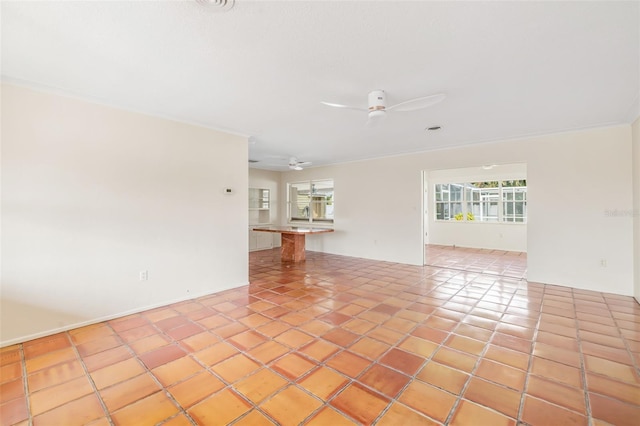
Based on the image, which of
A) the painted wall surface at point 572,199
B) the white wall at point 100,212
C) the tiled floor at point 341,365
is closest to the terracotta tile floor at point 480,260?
the painted wall surface at point 572,199

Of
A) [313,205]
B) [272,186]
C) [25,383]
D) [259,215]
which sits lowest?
[25,383]

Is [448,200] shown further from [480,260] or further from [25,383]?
[25,383]

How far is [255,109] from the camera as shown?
3371mm

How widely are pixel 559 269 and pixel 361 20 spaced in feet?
16.3

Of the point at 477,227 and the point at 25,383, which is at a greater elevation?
the point at 477,227

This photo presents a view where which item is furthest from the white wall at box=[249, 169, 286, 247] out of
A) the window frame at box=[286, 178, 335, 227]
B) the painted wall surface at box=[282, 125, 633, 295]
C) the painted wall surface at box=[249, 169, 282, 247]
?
the painted wall surface at box=[282, 125, 633, 295]

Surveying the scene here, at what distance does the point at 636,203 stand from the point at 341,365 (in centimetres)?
470

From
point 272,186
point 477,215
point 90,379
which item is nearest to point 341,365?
point 90,379

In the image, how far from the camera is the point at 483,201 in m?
8.43

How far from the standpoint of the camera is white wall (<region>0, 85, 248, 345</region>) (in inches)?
104

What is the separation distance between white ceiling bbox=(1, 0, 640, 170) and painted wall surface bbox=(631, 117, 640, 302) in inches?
11.4

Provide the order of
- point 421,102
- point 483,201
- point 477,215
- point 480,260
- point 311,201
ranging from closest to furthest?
1. point 421,102
2. point 480,260
3. point 311,201
4. point 483,201
5. point 477,215

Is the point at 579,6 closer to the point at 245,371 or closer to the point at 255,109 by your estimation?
the point at 255,109

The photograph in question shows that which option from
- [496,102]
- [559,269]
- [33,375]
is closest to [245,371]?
[33,375]
